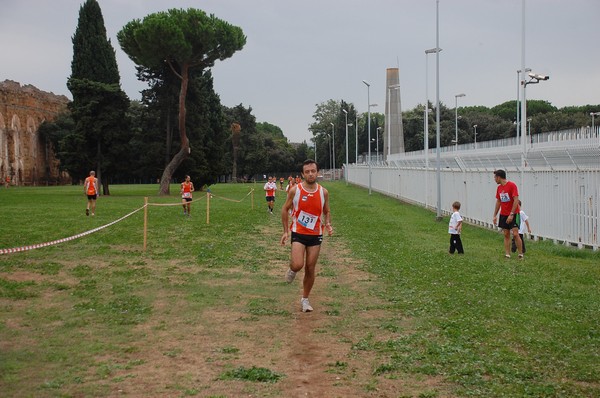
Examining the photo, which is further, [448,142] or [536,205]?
[448,142]

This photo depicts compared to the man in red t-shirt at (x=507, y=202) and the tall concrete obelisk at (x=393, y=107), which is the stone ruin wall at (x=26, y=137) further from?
the man in red t-shirt at (x=507, y=202)

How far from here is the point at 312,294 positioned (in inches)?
420

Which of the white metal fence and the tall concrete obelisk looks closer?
the white metal fence

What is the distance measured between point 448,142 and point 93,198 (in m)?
82.1

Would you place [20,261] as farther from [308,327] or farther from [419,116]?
[419,116]

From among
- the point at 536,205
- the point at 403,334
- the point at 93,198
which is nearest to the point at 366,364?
the point at 403,334

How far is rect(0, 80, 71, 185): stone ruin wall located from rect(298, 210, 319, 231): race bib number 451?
72856mm

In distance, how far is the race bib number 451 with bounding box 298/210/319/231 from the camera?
9438mm

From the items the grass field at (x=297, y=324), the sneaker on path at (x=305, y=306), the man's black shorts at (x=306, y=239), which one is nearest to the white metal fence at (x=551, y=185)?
the grass field at (x=297, y=324)

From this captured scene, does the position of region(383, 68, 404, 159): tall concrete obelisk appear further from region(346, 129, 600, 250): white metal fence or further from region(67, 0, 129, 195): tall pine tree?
region(346, 129, 600, 250): white metal fence

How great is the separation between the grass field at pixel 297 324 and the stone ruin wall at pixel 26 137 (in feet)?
220

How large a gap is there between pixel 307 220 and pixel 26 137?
80.1 meters

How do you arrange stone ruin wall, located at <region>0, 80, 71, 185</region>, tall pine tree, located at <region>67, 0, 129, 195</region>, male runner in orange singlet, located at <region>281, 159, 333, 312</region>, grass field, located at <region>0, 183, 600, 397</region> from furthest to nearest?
stone ruin wall, located at <region>0, 80, 71, 185</region>, tall pine tree, located at <region>67, 0, 129, 195</region>, male runner in orange singlet, located at <region>281, 159, 333, 312</region>, grass field, located at <region>0, 183, 600, 397</region>

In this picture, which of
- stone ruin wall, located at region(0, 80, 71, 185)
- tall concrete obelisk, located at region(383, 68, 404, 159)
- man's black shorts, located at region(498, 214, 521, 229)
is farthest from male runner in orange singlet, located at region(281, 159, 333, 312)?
stone ruin wall, located at region(0, 80, 71, 185)
